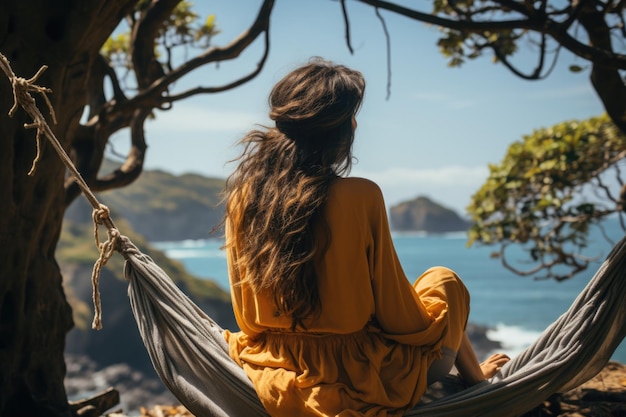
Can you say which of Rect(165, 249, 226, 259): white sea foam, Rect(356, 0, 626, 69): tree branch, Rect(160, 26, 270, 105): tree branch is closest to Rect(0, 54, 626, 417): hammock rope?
Rect(356, 0, 626, 69): tree branch

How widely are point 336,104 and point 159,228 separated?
249 ft

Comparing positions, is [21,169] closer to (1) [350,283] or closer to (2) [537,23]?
(1) [350,283]

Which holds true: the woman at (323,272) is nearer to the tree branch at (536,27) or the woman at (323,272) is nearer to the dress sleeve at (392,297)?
the dress sleeve at (392,297)

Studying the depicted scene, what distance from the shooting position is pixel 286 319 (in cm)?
240

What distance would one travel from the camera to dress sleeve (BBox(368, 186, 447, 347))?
237cm

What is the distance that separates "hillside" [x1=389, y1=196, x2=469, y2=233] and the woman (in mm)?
52551

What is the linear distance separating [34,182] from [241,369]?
1272 mm

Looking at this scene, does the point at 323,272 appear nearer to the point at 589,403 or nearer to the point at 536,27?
the point at 589,403

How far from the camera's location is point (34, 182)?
316 cm

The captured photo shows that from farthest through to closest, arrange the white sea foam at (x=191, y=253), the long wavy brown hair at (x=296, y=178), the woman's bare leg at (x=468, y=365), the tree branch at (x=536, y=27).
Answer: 1. the white sea foam at (x=191, y=253)
2. the tree branch at (x=536, y=27)
3. the woman's bare leg at (x=468, y=365)
4. the long wavy brown hair at (x=296, y=178)

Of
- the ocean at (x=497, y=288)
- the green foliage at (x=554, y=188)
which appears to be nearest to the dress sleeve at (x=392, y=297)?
the green foliage at (x=554, y=188)

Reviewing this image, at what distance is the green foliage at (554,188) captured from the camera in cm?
537

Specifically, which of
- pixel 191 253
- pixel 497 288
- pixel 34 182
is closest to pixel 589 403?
pixel 34 182

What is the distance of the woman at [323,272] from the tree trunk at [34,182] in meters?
1.11
